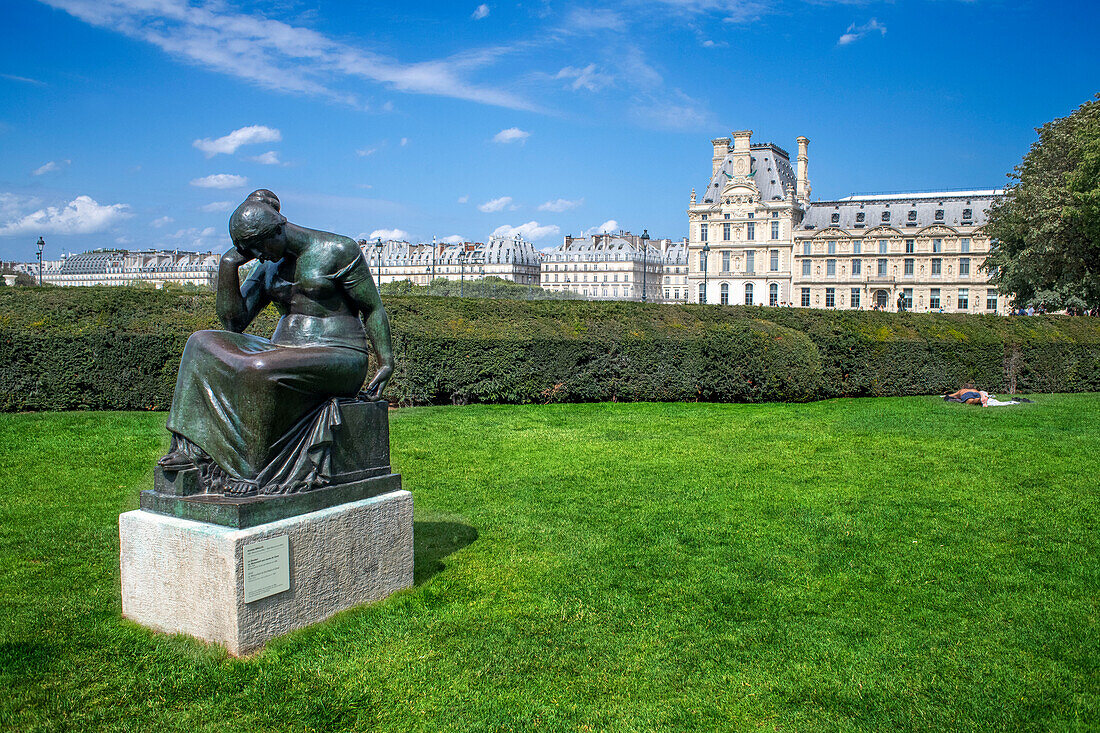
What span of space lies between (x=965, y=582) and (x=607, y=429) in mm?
6577

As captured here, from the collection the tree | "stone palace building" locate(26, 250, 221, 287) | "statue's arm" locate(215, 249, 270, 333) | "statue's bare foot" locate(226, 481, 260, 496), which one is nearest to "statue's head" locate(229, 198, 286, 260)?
"statue's arm" locate(215, 249, 270, 333)

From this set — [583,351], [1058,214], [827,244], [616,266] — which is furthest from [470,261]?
[583,351]

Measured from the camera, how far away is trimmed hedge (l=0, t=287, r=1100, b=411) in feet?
40.2

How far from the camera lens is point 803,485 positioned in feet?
25.8

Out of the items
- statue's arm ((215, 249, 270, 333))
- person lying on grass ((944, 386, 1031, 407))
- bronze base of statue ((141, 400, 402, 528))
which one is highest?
statue's arm ((215, 249, 270, 333))

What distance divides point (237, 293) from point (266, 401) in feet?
2.54

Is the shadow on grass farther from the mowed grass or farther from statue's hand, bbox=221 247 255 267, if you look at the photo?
statue's hand, bbox=221 247 255 267

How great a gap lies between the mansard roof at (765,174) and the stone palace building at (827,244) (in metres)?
0.10

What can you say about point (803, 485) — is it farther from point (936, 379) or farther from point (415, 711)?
point (936, 379)

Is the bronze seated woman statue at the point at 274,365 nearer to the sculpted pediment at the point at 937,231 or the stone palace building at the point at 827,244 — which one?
the stone palace building at the point at 827,244

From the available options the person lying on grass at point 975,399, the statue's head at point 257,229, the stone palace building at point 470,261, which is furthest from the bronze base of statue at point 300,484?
the stone palace building at point 470,261

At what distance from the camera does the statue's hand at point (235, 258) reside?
4492 mm

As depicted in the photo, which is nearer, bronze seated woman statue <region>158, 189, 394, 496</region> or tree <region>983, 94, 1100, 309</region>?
bronze seated woman statue <region>158, 189, 394, 496</region>

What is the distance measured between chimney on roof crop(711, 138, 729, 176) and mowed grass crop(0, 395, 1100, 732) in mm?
76759
